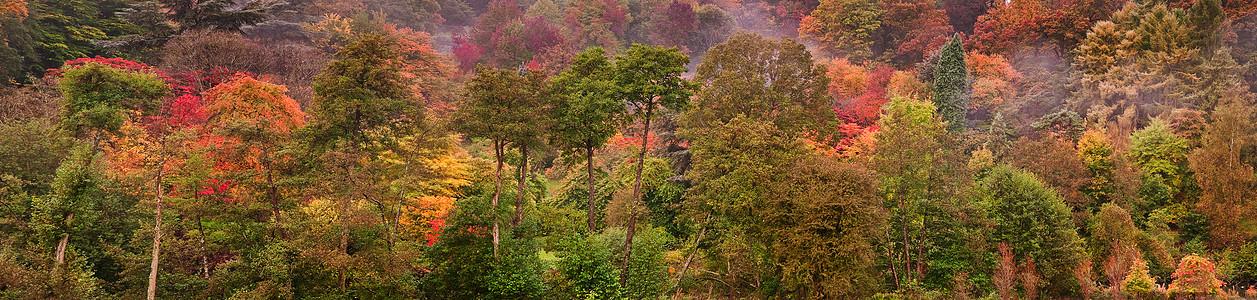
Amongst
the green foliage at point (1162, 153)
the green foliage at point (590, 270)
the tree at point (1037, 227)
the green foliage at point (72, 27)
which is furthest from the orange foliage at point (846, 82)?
the green foliage at point (72, 27)

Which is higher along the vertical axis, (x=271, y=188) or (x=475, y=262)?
(x=271, y=188)

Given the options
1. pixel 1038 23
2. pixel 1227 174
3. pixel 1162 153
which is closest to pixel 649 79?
pixel 1162 153

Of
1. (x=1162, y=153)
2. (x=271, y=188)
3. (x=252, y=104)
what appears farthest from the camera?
(x=1162, y=153)

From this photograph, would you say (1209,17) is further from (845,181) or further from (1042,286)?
(845,181)

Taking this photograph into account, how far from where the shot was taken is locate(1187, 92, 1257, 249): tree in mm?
34531

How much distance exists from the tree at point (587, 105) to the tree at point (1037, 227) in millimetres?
17232

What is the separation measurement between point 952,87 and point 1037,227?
16.6 meters

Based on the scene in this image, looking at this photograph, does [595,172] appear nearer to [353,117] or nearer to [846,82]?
[353,117]

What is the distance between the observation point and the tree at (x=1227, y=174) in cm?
3453

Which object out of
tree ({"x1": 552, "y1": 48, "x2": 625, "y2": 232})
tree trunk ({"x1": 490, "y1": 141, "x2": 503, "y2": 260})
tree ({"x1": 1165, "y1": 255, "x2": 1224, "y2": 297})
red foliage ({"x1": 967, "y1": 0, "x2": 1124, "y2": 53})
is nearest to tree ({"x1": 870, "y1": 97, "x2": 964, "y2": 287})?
tree ({"x1": 1165, "y1": 255, "x2": 1224, "y2": 297})

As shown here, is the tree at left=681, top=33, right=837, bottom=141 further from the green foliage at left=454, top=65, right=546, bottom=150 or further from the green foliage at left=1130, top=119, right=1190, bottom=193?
the green foliage at left=1130, top=119, right=1190, bottom=193

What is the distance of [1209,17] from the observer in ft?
137

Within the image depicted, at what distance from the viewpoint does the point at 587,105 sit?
24156 mm

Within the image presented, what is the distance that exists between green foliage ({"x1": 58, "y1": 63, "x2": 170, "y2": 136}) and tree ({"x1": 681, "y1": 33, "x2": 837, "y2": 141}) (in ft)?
67.8
